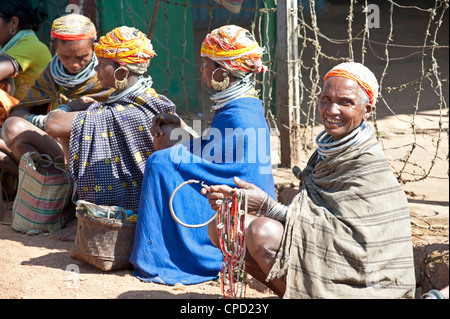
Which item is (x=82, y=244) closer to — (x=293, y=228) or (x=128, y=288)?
(x=128, y=288)

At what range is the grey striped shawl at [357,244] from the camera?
2.91m

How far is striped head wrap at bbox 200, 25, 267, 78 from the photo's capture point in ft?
12.7

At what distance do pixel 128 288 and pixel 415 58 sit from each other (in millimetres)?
8438

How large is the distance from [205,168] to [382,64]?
285 inches

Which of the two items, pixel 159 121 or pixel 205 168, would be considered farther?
pixel 159 121

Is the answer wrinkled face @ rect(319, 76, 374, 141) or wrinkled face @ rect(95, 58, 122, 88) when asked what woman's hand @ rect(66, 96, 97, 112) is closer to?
wrinkled face @ rect(95, 58, 122, 88)

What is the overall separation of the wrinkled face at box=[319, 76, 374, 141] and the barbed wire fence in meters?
1.62

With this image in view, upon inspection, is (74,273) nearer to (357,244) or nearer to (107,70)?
(107,70)

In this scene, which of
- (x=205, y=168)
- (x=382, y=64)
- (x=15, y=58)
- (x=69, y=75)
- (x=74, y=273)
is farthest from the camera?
(x=382, y=64)

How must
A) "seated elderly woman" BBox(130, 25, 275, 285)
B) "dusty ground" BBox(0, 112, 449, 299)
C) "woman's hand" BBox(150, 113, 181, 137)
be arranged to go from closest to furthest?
"dusty ground" BBox(0, 112, 449, 299), "seated elderly woman" BBox(130, 25, 275, 285), "woman's hand" BBox(150, 113, 181, 137)

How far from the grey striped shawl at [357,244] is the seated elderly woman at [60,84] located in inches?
101

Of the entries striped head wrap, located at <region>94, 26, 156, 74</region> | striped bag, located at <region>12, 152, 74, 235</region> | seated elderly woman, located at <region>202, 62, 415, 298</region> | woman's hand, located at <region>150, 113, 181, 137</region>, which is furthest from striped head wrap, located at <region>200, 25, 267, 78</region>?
striped bag, located at <region>12, 152, 74, 235</region>

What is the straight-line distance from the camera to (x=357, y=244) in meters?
2.92

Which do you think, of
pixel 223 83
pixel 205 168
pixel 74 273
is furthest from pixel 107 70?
pixel 74 273
